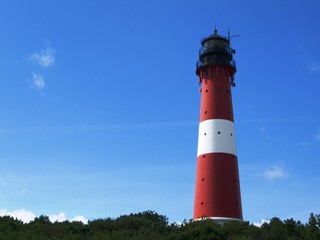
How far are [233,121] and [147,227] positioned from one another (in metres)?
12.5

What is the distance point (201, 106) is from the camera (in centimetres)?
4241

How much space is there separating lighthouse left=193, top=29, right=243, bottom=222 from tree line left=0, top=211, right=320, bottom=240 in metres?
3.07

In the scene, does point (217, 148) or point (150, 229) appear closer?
point (150, 229)

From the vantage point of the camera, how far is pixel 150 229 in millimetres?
35625

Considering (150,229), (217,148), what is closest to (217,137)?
(217,148)

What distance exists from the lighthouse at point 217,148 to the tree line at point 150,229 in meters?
3.07

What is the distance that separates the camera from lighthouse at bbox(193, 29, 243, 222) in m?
38.3

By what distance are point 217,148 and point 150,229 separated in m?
9.17

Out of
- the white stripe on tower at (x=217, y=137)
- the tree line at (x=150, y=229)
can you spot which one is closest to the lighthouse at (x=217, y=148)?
the white stripe on tower at (x=217, y=137)

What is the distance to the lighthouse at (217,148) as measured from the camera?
3828 centimetres

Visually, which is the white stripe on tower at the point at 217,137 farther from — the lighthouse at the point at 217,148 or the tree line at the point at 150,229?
the tree line at the point at 150,229

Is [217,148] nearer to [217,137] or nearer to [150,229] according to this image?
[217,137]

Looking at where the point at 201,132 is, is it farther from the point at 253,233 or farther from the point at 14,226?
the point at 14,226

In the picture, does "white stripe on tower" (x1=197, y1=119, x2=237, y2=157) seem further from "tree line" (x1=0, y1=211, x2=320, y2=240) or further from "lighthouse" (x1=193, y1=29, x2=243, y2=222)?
"tree line" (x1=0, y1=211, x2=320, y2=240)
